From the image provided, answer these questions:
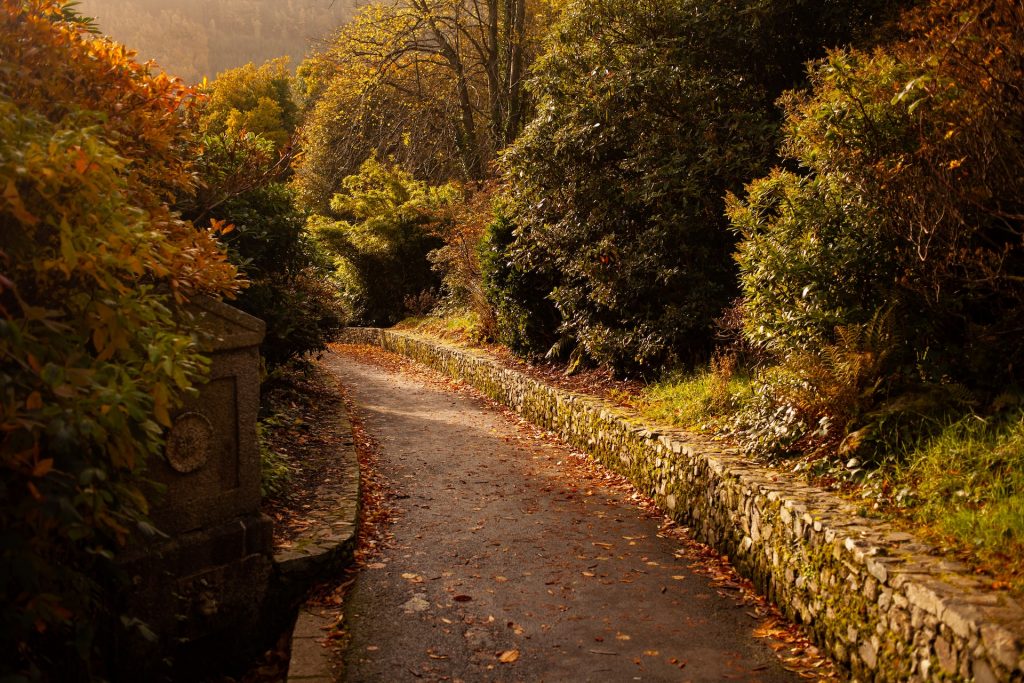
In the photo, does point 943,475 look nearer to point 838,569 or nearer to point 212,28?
point 838,569

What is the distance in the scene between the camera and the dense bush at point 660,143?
29.7 feet

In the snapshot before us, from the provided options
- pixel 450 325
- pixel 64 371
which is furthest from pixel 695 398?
pixel 450 325

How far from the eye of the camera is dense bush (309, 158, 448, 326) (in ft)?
70.6

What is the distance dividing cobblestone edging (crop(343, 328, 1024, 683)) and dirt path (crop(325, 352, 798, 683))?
1.18 ft

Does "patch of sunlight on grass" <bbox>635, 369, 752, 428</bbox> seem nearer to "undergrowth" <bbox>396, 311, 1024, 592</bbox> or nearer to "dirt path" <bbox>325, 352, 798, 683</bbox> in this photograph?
"undergrowth" <bbox>396, 311, 1024, 592</bbox>

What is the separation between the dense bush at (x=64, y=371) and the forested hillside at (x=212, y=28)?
5570cm

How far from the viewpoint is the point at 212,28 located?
60.2 meters

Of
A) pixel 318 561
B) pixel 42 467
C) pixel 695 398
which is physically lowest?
pixel 318 561

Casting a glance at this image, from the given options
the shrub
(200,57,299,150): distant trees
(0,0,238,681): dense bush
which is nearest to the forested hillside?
(200,57,299,150): distant trees

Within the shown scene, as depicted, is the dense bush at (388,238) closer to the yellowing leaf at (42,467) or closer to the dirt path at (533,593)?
the dirt path at (533,593)

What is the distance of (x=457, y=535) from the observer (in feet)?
20.9

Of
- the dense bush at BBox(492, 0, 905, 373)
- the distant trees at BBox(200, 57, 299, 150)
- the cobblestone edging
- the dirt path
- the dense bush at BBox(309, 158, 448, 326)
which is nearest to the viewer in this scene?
the cobblestone edging

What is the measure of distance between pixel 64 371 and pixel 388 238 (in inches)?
795

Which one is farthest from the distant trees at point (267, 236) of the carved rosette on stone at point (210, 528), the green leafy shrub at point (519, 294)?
the green leafy shrub at point (519, 294)
